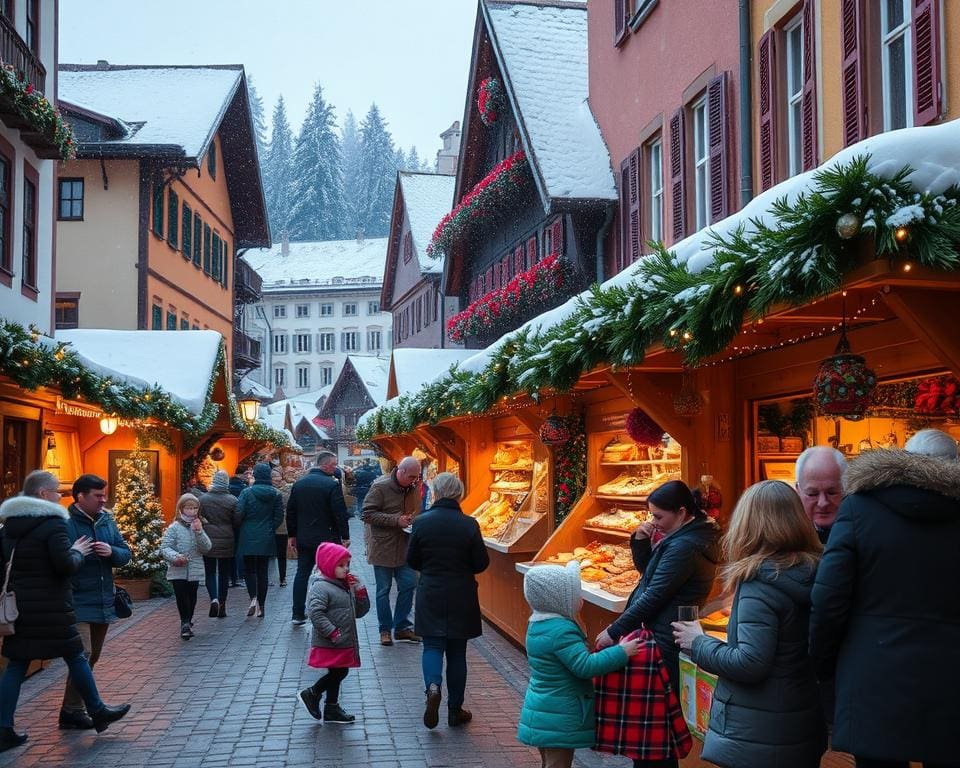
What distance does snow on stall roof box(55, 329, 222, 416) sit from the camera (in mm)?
19719

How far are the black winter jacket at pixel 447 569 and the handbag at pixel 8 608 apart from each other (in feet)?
9.16

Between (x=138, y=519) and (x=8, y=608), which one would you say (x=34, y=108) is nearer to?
(x=138, y=519)

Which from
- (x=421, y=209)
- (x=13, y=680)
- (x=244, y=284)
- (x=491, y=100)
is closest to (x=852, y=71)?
(x=13, y=680)

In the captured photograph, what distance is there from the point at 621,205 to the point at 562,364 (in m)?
9.12

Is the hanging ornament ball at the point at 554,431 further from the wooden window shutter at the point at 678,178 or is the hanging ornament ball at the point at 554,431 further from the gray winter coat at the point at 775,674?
the gray winter coat at the point at 775,674

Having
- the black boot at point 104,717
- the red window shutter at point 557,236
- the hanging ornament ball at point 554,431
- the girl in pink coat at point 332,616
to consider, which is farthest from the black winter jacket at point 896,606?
the red window shutter at point 557,236

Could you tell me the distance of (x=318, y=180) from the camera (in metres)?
106

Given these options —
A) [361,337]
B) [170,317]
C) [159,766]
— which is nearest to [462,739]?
[159,766]

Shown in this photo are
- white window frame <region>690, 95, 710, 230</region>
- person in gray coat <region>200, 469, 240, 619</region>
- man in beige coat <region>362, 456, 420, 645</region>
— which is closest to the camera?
man in beige coat <region>362, 456, 420, 645</region>

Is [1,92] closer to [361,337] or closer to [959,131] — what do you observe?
[959,131]

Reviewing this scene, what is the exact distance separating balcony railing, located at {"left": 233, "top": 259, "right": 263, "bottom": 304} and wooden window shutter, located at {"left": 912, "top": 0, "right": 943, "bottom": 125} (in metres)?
36.8

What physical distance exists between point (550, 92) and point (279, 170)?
97.3 m

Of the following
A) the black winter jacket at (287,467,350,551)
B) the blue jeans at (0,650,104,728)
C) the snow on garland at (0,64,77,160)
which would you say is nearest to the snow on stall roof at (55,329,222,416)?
the snow on garland at (0,64,77,160)

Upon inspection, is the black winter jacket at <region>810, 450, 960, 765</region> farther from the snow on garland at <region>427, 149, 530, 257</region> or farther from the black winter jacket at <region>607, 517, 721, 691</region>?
the snow on garland at <region>427, 149, 530, 257</region>
